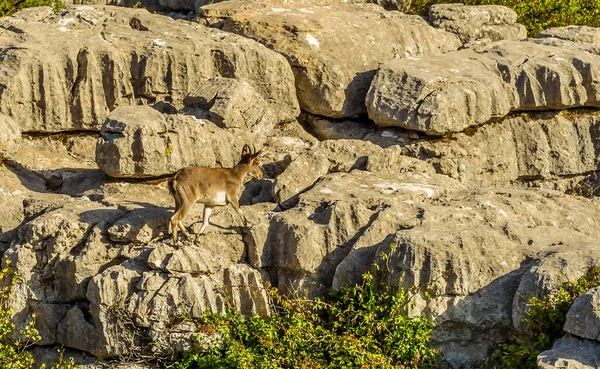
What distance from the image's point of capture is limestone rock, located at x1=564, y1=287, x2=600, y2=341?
16.0 meters

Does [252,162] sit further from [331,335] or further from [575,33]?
[575,33]

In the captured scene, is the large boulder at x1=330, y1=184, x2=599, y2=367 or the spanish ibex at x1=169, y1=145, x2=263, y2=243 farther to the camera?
the spanish ibex at x1=169, y1=145, x2=263, y2=243

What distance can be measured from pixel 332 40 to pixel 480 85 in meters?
3.86

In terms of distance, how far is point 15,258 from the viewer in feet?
63.3

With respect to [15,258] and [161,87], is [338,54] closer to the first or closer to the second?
[161,87]

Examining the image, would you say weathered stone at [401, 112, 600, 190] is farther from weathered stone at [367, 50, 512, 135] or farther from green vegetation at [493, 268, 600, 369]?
green vegetation at [493, 268, 600, 369]

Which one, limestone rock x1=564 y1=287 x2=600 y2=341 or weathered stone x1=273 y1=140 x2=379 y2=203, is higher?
limestone rock x1=564 y1=287 x2=600 y2=341

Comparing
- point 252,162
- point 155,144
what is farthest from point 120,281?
point 252,162

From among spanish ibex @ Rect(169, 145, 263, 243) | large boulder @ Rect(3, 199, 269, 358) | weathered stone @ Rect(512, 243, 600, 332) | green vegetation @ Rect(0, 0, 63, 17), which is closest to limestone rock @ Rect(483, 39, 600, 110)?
weathered stone @ Rect(512, 243, 600, 332)

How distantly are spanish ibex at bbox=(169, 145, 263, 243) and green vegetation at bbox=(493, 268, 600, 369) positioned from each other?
5.20 m

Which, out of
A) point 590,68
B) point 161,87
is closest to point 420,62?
point 590,68

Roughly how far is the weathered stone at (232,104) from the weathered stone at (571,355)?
349 inches

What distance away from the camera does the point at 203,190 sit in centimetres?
1955

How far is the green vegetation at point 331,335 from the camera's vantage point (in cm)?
1747
